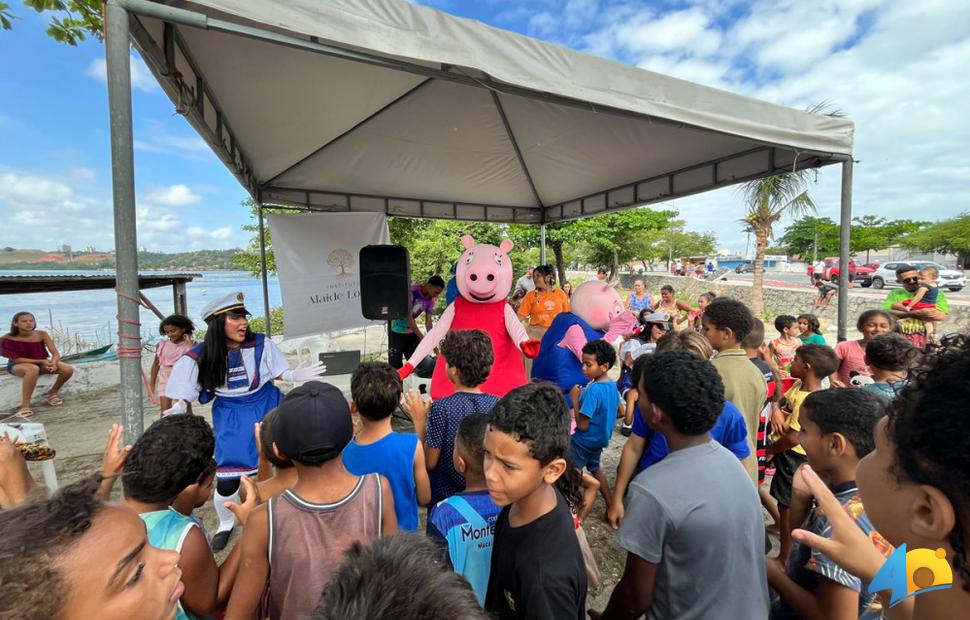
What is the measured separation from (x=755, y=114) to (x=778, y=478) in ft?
7.76

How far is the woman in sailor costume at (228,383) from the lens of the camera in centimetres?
231

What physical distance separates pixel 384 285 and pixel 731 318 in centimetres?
374

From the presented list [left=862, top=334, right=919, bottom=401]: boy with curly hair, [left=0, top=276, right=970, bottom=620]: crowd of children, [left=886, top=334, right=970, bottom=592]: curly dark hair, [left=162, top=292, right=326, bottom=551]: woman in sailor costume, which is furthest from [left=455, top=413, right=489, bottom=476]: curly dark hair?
[left=862, top=334, right=919, bottom=401]: boy with curly hair

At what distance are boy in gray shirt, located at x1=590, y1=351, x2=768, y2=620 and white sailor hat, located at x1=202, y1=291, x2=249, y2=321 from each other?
2253 millimetres

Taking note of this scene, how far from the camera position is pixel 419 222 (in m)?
14.7

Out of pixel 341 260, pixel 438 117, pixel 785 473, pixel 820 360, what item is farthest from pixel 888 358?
pixel 341 260

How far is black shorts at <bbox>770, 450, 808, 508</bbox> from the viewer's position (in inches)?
94.6

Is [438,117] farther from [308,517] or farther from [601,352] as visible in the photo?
[308,517]

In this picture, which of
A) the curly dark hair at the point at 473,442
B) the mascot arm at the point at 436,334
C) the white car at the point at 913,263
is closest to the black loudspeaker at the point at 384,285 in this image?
the mascot arm at the point at 436,334

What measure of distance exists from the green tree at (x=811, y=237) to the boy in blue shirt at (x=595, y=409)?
4046 cm

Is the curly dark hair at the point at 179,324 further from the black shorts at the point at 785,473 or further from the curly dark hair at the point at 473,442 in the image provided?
the black shorts at the point at 785,473

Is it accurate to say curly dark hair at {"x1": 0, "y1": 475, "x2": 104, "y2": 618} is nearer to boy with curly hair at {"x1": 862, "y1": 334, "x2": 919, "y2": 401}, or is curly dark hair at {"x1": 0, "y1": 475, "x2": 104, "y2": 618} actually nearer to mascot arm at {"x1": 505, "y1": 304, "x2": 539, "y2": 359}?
mascot arm at {"x1": 505, "y1": 304, "x2": 539, "y2": 359}

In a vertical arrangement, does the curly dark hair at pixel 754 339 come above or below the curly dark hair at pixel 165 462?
above

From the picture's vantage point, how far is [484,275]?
3.07m
